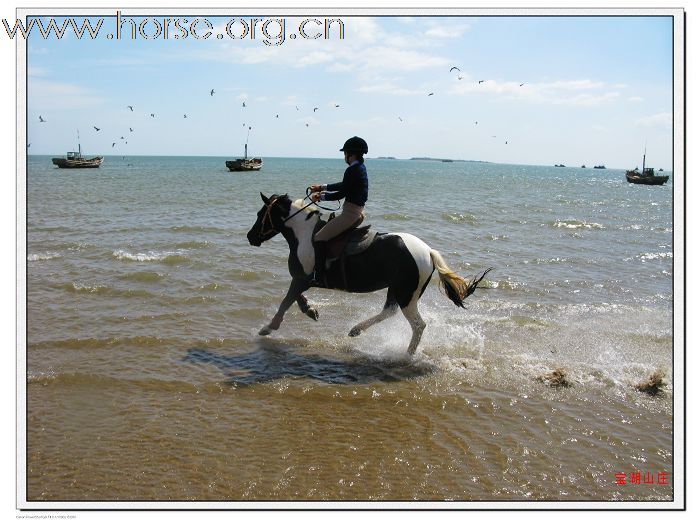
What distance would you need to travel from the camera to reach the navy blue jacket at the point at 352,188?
24.5 feet

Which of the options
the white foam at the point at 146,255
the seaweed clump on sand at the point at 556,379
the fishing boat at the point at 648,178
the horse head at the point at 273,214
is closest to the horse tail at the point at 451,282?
the seaweed clump on sand at the point at 556,379

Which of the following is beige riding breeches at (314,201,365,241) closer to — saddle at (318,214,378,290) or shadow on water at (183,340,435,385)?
saddle at (318,214,378,290)

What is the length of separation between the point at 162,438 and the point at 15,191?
8.93ft

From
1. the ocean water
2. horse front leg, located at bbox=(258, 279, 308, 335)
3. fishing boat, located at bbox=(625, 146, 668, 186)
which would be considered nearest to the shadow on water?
the ocean water

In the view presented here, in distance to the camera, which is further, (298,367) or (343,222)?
(343,222)

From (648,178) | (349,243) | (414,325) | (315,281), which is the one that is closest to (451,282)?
(414,325)

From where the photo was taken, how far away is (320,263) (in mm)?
7906

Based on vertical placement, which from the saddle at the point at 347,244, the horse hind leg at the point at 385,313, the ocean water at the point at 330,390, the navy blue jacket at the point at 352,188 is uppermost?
the navy blue jacket at the point at 352,188

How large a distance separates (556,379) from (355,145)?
3.74 metres

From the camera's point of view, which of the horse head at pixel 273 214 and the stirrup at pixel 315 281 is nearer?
the stirrup at pixel 315 281

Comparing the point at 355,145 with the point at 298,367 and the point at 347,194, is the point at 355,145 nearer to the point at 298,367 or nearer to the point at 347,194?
the point at 347,194

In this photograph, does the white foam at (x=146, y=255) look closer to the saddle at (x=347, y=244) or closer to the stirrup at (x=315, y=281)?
the stirrup at (x=315, y=281)

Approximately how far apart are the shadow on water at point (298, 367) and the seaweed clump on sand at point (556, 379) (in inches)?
52.7
